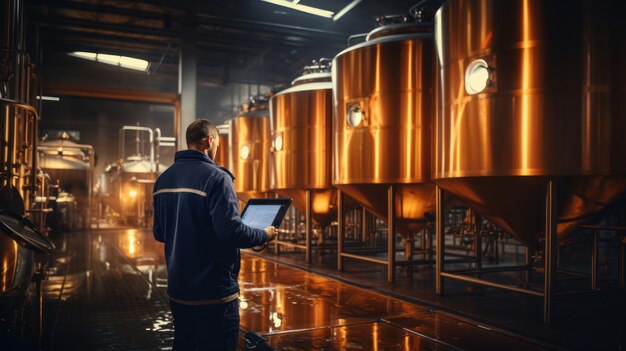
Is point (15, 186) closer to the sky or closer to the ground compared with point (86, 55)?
closer to the ground

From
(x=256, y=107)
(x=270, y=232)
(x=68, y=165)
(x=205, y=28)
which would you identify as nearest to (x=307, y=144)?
(x=256, y=107)

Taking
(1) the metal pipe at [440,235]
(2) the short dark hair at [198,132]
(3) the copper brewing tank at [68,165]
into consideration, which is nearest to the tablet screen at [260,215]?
(2) the short dark hair at [198,132]

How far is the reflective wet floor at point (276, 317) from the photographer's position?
3578mm

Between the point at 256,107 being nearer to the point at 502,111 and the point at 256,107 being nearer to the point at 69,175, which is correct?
the point at 69,175

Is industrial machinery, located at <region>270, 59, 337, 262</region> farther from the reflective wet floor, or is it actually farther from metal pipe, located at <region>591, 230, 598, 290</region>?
metal pipe, located at <region>591, 230, 598, 290</region>

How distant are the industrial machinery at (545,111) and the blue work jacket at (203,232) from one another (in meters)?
2.51

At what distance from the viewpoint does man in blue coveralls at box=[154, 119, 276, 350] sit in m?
2.28

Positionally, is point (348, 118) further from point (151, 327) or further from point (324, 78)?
point (151, 327)

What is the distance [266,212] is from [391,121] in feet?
11.4

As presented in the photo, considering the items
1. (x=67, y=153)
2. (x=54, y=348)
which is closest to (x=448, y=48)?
(x=54, y=348)

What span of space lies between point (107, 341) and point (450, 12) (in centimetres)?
397

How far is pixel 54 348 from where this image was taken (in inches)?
137

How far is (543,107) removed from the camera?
3.88 m

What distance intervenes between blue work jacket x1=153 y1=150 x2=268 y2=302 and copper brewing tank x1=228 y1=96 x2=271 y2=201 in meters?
7.61
